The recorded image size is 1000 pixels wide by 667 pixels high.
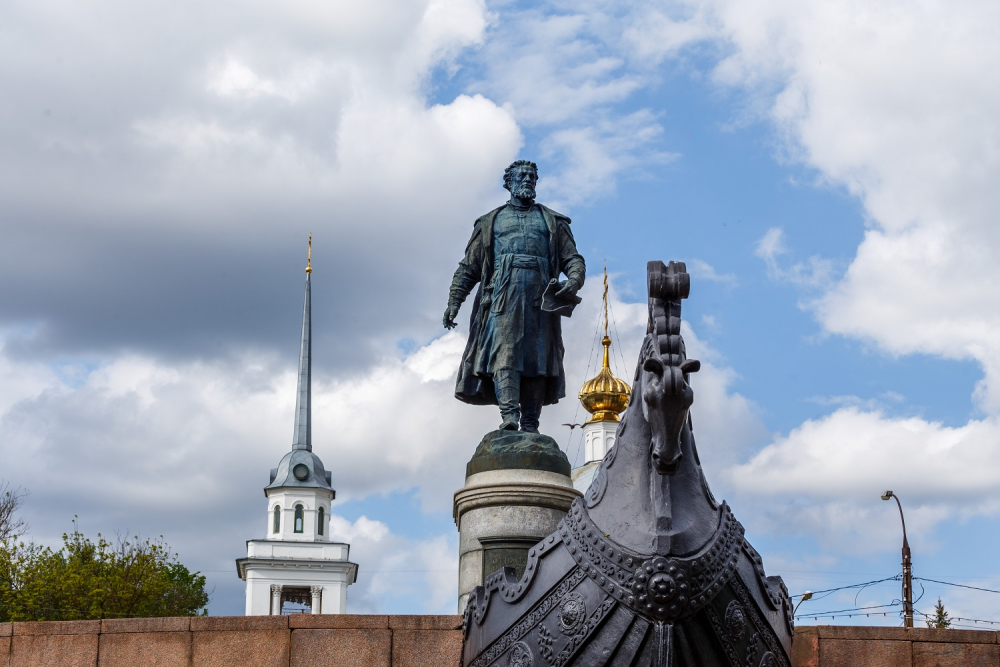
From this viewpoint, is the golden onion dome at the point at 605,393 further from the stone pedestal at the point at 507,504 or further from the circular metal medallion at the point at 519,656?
the circular metal medallion at the point at 519,656

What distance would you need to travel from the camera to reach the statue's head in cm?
1094

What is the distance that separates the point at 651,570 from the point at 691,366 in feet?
3.09

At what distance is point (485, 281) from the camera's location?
36.2 feet

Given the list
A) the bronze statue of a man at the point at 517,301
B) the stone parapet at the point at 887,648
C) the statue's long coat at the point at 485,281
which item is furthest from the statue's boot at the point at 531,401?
the stone parapet at the point at 887,648

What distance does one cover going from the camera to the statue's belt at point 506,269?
10.7 meters

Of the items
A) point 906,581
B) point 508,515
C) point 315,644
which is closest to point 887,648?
point 508,515

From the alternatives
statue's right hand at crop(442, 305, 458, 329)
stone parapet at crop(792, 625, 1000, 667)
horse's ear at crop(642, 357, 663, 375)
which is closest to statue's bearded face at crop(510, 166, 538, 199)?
statue's right hand at crop(442, 305, 458, 329)

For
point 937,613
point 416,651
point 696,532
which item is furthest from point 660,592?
point 937,613

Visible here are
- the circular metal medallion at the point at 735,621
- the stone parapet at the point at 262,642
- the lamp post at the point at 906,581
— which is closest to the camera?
the circular metal medallion at the point at 735,621

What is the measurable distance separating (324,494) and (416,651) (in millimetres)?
73416

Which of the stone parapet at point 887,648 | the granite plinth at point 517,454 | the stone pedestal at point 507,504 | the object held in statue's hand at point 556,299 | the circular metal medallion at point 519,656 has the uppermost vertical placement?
the object held in statue's hand at point 556,299

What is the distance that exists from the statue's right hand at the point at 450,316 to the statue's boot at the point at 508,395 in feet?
2.36

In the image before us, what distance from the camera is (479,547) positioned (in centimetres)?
1027

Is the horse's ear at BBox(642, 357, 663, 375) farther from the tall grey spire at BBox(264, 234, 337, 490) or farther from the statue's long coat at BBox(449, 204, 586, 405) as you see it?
the tall grey spire at BBox(264, 234, 337, 490)
